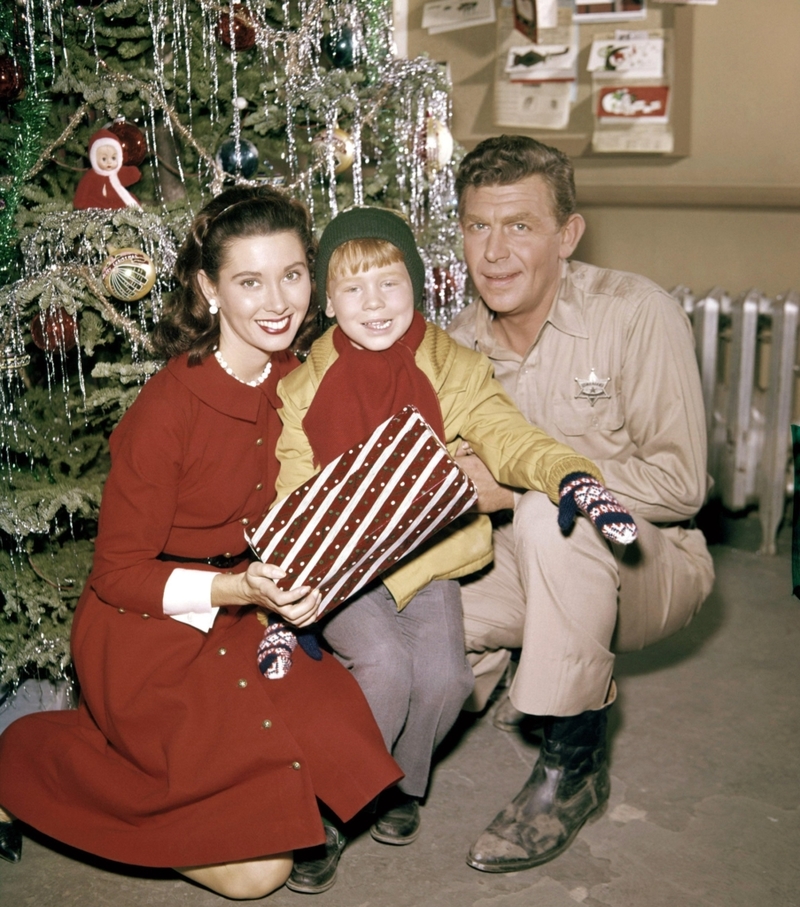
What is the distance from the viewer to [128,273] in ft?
8.32

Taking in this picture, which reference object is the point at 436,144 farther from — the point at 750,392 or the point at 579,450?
the point at 750,392

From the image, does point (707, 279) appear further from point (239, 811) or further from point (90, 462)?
point (239, 811)

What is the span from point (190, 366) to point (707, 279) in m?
2.79

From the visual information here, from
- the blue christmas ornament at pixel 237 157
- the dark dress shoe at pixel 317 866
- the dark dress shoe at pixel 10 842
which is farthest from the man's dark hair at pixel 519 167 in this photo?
the dark dress shoe at pixel 10 842

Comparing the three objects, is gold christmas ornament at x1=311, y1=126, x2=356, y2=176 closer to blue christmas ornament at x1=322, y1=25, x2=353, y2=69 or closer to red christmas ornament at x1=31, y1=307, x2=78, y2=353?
blue christmas ornament at x1=322, y1=25, x2=353, y2=69

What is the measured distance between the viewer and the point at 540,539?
2225mm

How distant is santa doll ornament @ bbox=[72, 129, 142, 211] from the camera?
8.70ft

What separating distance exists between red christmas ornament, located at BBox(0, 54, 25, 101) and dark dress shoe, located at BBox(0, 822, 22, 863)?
1710 mm

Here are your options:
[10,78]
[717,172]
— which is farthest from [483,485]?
[717,172]

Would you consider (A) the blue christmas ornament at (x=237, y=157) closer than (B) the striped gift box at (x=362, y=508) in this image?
Result: No

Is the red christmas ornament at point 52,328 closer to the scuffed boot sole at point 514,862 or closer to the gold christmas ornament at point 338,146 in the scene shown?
the gold christmas ornament at point 338,146

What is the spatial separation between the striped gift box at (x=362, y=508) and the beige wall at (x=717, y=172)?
2602mm

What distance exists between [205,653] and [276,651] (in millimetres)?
221

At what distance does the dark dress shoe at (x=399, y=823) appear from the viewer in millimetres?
2330
